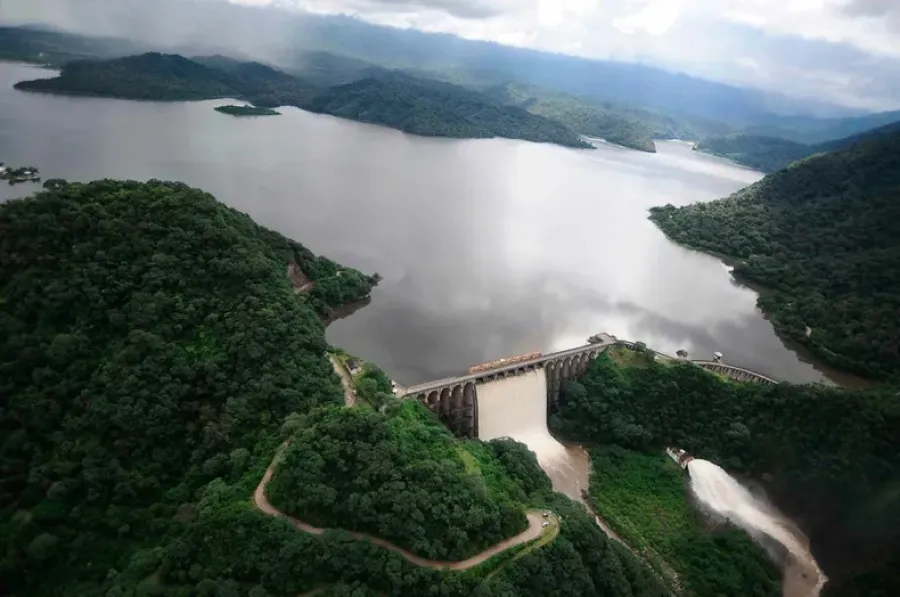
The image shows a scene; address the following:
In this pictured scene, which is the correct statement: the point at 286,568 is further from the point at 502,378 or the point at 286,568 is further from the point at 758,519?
the point at 758,519

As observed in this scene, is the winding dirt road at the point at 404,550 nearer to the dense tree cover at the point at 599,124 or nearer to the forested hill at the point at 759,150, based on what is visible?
the forested hill at the point at 759,150

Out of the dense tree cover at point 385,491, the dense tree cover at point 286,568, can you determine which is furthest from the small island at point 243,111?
the dense tree cover at point 286,568

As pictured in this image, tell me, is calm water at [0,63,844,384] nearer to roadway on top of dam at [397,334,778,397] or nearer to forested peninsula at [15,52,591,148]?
roadway on top of dam at [397,334,778,397]

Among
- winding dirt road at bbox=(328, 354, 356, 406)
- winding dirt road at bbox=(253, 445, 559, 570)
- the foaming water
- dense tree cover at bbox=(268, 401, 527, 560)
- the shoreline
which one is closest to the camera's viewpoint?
winding dirt road at bbox=(253, 445, 559, 570)

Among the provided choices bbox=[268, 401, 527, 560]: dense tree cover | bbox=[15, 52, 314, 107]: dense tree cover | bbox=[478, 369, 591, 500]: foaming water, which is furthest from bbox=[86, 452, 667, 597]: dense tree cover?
bbox=[15, 52, 314, 107]: dense tree cover

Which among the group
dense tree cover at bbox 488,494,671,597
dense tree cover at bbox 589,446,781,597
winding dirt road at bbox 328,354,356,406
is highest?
winding dirt road at bbox 328,354,356,406

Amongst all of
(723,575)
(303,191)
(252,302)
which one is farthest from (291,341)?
(303,191)

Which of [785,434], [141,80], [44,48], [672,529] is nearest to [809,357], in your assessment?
[785,434]
